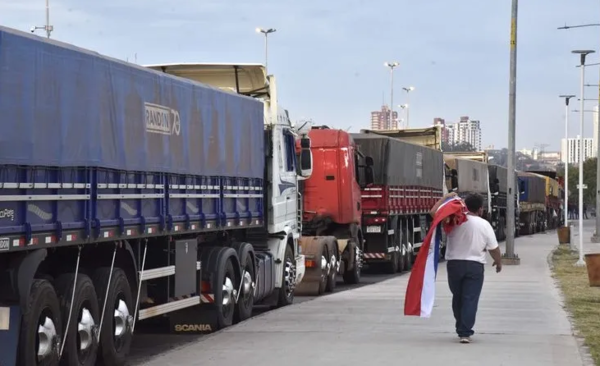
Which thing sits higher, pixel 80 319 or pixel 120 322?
pixel 80 319

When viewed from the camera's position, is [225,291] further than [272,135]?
No

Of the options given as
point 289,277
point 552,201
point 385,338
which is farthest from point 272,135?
point 552,201

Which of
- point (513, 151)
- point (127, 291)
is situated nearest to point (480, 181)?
point (513, 151)

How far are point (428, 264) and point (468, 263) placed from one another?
0.48 metres

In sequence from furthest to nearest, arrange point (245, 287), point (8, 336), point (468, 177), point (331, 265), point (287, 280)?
1. point (468, 177)
2. point (331, 265)
3. point (287, 280)
4. point (245, 287)
5. point (8, 336)

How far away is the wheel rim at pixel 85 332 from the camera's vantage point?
37.4 feet

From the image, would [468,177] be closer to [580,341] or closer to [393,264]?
[393,264]

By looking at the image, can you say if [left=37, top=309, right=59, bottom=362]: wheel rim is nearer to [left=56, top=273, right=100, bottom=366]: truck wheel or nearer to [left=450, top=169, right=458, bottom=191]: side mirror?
[left=56, top=273, right=100, bottom=366]: truck wheel

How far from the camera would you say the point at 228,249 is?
16.6m

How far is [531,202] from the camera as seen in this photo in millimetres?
67500

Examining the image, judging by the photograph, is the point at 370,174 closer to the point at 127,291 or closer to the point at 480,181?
the point at 127,291

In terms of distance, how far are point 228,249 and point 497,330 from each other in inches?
147

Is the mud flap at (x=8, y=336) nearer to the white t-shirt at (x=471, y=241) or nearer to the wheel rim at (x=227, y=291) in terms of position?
the white t-shirt at (x=471, y=241)

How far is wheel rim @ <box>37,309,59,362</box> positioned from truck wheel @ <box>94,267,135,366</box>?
4.54ft
